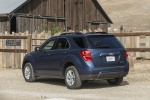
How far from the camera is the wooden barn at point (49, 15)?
33347 mm

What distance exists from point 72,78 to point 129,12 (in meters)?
65.2

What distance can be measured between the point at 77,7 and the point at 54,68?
26534 mm

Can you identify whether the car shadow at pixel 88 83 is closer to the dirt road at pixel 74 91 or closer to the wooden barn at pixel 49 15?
the dirt road at pixel 74 91

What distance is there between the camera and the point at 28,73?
629 inches

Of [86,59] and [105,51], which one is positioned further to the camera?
[105,51]

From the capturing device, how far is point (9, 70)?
68.5ft

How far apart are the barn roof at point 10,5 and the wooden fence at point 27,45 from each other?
10.7 meters

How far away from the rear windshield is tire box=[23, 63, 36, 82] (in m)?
3.21

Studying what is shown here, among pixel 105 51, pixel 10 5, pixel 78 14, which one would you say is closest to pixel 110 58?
pixel 105 51

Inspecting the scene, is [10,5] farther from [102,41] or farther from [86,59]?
[86,59]

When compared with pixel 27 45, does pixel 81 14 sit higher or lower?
higher

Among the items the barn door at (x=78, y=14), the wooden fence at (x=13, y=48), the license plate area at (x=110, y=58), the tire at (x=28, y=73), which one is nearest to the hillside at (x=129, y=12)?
the barn door at (x=78, y=14)

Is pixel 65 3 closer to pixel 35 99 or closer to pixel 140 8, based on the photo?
pixel 35 99

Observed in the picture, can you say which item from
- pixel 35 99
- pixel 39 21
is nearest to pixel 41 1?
pixel 39 21
